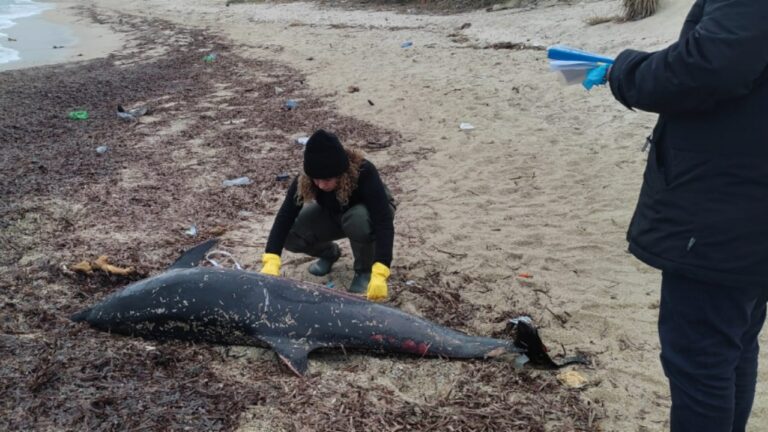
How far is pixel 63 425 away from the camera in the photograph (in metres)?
3.21

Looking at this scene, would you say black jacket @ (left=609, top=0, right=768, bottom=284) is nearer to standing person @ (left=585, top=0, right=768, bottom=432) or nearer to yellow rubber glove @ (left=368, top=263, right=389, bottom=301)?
standing person @ (left=585, top=0, right=768, bottom=432)

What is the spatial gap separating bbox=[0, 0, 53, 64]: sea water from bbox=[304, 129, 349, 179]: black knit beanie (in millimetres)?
16839

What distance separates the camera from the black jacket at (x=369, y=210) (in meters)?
4.37

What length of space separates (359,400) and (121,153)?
5.99 metres

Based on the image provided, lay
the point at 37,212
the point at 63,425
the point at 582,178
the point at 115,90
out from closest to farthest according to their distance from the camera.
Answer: the point at 63,425, the point at 37,212, the point at 582,178, the point at 115,90

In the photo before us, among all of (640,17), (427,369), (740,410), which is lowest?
(427,369)

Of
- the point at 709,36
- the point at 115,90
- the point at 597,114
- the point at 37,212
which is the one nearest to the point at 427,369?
the point at 709,36

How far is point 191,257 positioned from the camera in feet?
15.0

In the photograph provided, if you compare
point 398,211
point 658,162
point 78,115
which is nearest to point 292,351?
point 658,162

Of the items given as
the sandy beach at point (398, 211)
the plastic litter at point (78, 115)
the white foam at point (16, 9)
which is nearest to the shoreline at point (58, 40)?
the white foam at point (16, 9)

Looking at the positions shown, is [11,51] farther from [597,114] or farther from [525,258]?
[525,258]

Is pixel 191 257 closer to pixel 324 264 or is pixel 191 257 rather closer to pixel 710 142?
pixel 324 264

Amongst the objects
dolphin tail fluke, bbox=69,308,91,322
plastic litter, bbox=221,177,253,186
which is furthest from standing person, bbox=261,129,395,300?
plastic litter, bbox=221,177,253,186

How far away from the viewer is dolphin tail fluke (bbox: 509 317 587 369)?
3.68m
